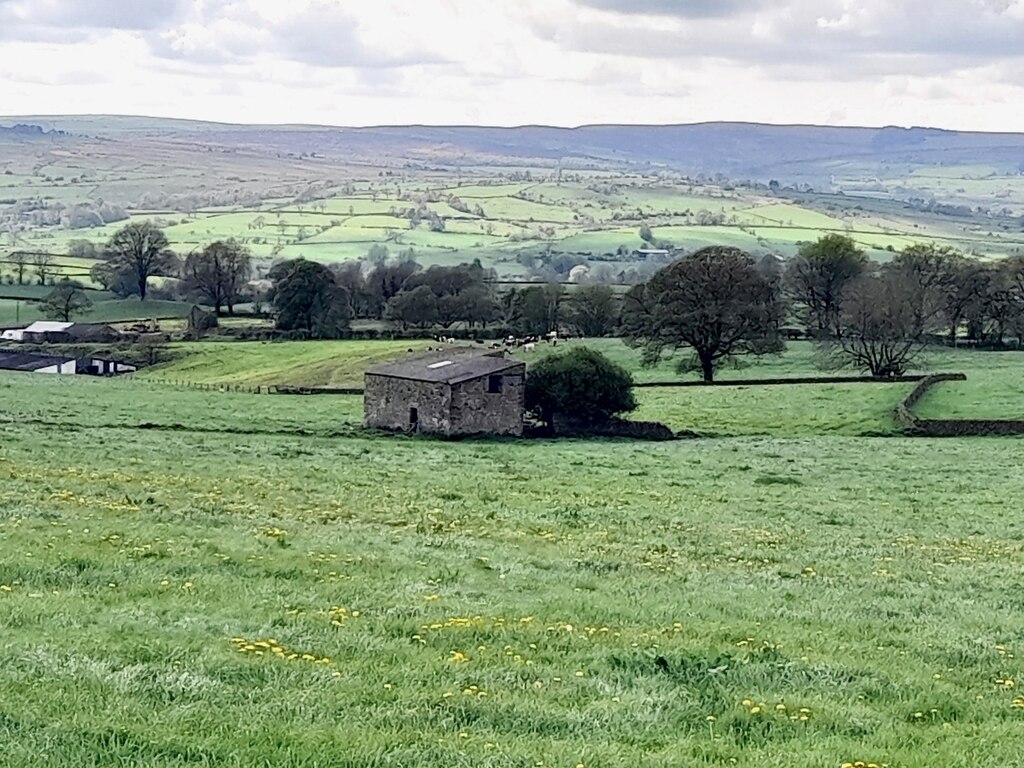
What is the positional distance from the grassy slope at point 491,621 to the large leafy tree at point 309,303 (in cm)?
7545

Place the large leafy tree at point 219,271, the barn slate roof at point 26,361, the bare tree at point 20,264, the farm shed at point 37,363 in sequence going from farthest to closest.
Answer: the bare tree at point 20,264
the large leafy tree at point 219,271
the barn slate roof at point 26,361
the farm shed at point 37,363

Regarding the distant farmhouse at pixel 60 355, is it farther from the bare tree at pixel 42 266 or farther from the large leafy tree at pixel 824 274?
the large leafy tree at pixel 824 274

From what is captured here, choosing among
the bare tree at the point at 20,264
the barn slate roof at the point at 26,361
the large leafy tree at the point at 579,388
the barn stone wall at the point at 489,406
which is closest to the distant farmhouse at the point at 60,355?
the barn slate roof at the point at 26,361

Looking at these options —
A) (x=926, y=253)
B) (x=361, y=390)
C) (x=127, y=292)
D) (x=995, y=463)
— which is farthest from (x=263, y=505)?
(x=127, y=292)

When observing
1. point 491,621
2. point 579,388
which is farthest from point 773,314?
point 491,621

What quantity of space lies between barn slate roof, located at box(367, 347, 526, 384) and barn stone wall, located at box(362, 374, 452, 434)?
344 millimetres

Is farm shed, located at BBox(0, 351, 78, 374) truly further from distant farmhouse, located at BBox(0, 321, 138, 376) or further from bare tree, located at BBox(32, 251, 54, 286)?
bare tree, located at BBox(32, 251, 54, 286)

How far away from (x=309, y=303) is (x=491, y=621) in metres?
98.2

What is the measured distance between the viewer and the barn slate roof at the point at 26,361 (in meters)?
90.4

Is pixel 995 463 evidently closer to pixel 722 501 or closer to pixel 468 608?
pixel 722 501

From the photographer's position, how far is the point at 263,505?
26781 millimetres

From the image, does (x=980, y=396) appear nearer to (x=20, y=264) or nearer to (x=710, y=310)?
(x=710, y=310)

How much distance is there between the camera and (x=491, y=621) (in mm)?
14703

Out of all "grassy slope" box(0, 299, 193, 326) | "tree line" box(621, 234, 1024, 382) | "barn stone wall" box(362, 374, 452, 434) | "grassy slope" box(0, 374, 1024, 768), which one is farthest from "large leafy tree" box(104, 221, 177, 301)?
"grassy slope" box(0, 374, 1024, 768)
